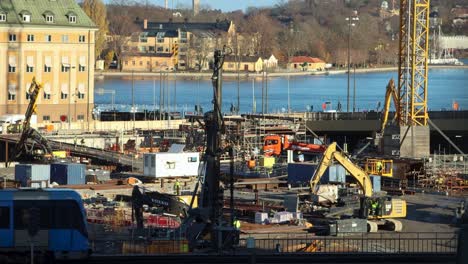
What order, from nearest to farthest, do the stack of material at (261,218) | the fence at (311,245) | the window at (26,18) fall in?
the fence at (311,245) < the stack of material at (261,218) < the window at (26,18)

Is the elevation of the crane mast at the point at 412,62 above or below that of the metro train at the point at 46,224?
above

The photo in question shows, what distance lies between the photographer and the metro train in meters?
11.4

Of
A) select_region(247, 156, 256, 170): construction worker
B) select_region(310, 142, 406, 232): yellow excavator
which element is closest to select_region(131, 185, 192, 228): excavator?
select_region(310, 142, 406, 232): yellow excavator

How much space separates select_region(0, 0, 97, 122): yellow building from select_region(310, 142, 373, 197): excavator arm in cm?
1207

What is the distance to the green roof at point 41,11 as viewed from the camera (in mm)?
29609

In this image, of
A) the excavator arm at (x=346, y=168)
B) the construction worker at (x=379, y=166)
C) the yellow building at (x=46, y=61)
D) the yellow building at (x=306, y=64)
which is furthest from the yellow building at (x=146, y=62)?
the excavator arm at (x=346, y=168)

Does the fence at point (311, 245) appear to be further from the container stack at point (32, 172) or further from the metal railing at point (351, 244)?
the container stack at point (32, 172)

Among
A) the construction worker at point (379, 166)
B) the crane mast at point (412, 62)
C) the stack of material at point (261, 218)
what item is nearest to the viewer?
the stack of material at point (261, 218)

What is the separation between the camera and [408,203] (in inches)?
726

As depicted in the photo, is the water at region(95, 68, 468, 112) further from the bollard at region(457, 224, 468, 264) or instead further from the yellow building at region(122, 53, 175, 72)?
the bollard at region(457, 224, 468, 264)

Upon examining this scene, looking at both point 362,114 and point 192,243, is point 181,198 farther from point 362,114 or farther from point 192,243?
point 362,114

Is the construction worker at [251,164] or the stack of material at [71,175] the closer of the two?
the stack of material at [71,175]

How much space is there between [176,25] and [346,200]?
58.8 m

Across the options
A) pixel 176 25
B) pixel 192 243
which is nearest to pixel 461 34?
pixel 176 25
